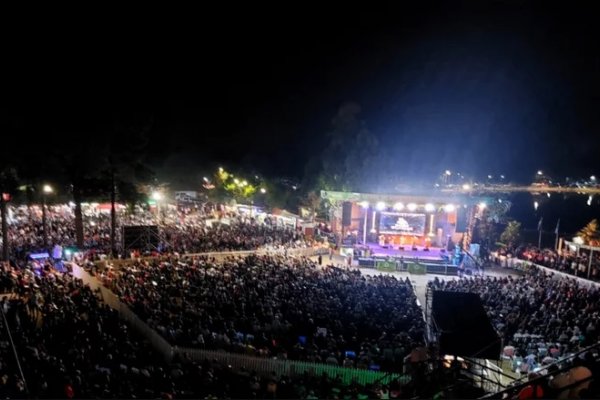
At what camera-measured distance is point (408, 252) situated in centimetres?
2786

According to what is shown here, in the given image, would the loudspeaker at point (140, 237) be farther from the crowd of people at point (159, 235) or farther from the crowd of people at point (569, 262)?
the crowd of people at point (569, 262)

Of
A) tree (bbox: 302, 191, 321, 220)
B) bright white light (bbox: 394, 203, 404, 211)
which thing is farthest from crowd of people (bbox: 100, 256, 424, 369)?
tree (bbox: 302, 191, 321, 220)

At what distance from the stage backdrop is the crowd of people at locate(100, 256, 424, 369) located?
12.6 meters

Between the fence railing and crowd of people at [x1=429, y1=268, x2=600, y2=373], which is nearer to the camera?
the fence railing

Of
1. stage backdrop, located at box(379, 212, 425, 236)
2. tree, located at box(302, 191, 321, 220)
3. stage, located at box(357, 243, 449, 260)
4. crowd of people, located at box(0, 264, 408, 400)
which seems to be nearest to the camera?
crowd of people, located at box(0, 264, 408, 400)

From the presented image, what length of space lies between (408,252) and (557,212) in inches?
3153

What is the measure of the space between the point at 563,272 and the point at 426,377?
1786 cm

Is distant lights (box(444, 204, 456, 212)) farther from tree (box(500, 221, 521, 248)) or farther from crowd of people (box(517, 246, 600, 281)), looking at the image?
tree (box(500, 221, 521, 248))

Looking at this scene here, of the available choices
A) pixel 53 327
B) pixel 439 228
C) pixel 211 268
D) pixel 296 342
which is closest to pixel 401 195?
pixel 439 228

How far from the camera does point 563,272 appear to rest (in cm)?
2234

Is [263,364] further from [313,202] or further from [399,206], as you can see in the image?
[313,202]

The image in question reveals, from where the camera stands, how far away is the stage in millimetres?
26469

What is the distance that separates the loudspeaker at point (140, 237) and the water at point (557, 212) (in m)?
57.1

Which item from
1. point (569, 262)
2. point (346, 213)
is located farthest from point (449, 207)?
point (569, 262)
